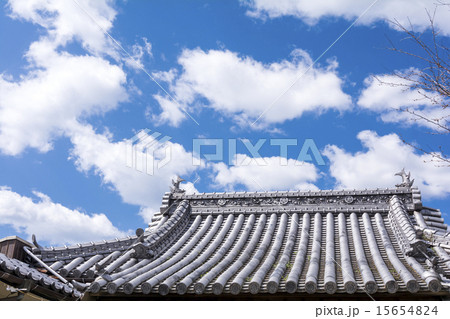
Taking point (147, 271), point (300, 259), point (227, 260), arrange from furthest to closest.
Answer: point (227, 260), point (300, 259), point (147, 271)

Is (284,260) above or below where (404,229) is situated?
below

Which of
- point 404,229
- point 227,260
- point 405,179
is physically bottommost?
point 227,260

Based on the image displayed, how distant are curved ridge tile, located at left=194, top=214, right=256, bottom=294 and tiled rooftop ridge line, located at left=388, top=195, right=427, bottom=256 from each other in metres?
3.18

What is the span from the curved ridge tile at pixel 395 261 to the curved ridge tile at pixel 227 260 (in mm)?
2884

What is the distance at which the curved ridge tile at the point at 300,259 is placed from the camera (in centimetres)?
645

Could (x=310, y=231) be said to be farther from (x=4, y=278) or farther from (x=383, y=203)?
(x=4, y=278)

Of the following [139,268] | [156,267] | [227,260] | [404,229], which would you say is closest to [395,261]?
[404,229]

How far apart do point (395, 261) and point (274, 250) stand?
2.25 m

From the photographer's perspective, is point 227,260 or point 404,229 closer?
point 227,260

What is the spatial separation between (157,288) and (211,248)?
256 centimetres

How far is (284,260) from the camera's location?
26.1ft

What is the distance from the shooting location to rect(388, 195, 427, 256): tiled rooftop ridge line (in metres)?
7.88

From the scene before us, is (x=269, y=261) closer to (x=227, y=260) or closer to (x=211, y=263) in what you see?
(x=227, y=260)

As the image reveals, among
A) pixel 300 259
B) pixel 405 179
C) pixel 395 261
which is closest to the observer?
pixel 395 261
